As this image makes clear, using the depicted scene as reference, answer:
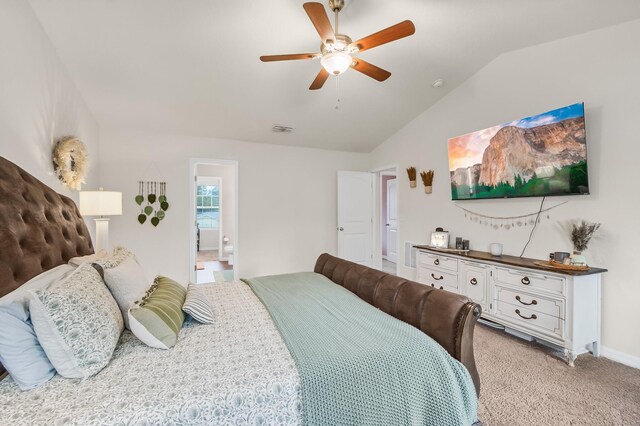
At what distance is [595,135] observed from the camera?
2.61 m

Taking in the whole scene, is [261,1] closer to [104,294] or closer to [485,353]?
[104,294]

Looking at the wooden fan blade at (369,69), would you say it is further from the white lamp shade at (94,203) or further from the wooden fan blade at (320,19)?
the white lamp shade at (94,203)

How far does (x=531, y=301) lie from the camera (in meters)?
2.65

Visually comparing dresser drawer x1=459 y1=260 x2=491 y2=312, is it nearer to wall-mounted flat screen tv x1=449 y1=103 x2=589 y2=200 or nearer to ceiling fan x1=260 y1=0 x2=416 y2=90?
wall-mounted flat screen tv x1=449 y1=103 x2=589 y2=200

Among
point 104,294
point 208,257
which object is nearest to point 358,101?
point 104,294

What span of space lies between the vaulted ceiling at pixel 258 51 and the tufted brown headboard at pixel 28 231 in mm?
1484

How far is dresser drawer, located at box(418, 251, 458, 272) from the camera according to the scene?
135 inches

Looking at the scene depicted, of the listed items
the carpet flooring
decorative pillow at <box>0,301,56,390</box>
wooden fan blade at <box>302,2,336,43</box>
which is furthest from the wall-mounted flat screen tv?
decorative pillow at <box>0,301,56,390</box>

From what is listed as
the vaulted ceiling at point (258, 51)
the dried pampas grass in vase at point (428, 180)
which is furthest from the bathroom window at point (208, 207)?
the dried pampas grass in vase at point (428, 180)

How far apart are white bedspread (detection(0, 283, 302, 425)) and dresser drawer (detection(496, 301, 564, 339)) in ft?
8.07

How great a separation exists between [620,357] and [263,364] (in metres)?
3.08

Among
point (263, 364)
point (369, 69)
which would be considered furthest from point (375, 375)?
point (369, 69)

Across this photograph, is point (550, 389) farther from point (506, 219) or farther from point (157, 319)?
point (157, 319)

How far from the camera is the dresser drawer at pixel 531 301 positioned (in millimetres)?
2471
